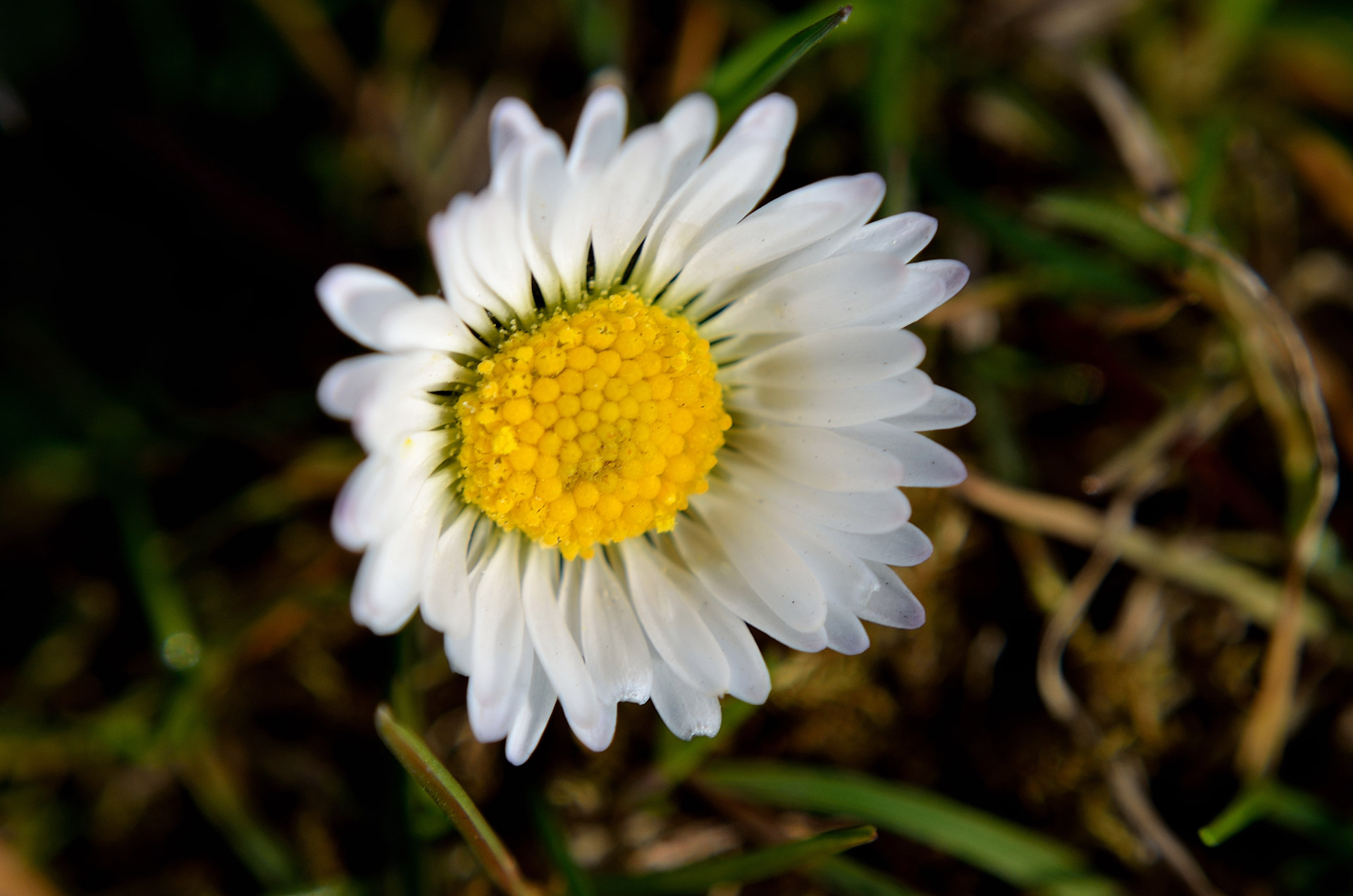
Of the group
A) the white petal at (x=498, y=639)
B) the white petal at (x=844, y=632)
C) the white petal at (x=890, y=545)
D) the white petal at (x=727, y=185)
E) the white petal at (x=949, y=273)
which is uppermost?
the white petal at (x=727, y=185)

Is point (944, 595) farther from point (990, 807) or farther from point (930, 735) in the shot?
point (990, 807)

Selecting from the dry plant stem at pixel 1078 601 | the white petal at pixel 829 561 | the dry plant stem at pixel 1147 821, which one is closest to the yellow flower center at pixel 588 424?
the white petal at pixel 829 561

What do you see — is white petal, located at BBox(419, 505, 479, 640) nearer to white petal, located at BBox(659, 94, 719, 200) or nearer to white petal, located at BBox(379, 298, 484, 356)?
white petal, located at BBox(379, 298, 484, 356)

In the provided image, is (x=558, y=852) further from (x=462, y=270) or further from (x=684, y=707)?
(x=462, y=270)

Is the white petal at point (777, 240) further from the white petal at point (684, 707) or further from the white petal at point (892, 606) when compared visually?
the white petal at point (684, 707)

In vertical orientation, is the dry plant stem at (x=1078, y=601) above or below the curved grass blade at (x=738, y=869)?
below

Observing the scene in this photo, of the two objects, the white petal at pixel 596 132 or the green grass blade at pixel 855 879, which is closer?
the white petal at pixel 596 132

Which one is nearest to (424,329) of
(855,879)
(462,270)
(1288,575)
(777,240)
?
(462,270)
